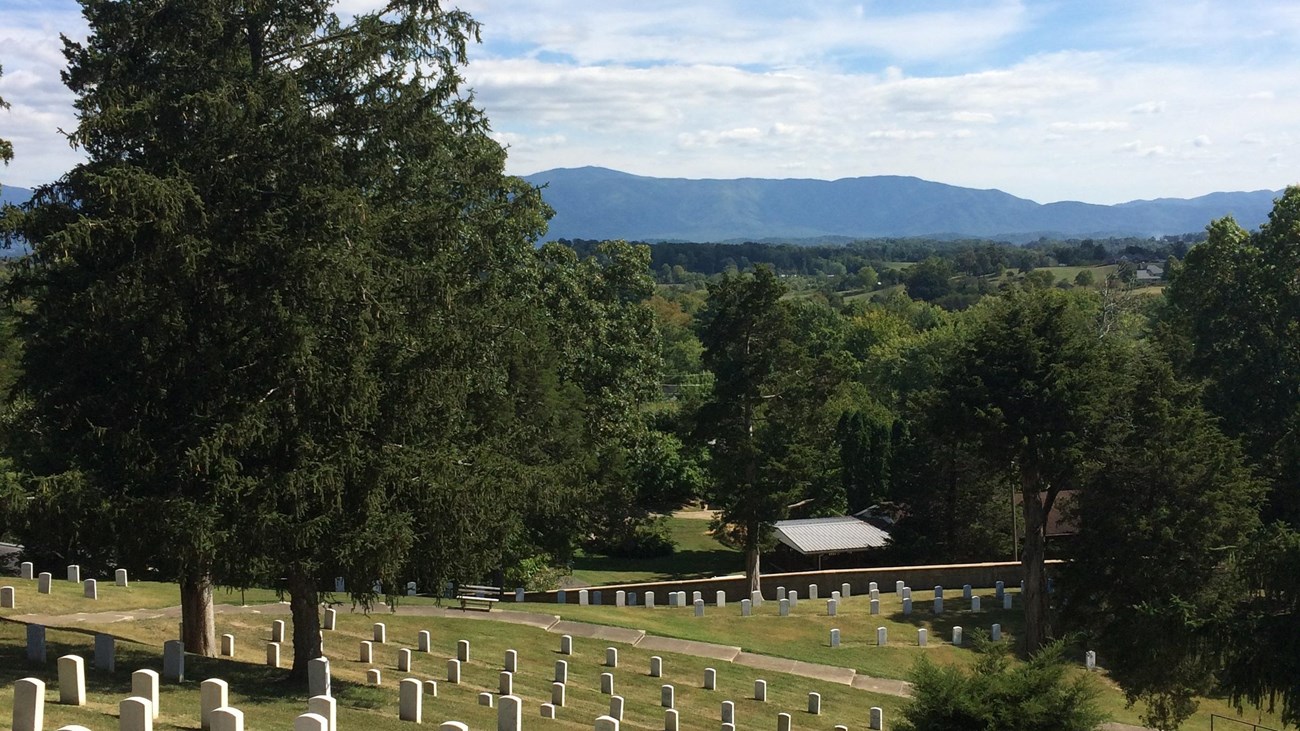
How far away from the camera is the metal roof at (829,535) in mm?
43000

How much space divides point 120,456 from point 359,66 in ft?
22.2

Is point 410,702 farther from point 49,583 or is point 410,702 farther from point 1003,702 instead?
point 49,583

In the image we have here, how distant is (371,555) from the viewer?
15.7m

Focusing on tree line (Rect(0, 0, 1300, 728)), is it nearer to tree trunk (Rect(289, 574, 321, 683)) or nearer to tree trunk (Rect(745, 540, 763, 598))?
tree trunk (Rect(289, 574, 321, 683))

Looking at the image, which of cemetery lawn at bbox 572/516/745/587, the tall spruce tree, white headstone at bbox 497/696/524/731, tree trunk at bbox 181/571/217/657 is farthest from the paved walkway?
cemetery lawn at bbox 572/516/745/587

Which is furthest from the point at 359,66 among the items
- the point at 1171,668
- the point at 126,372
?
the point at 1171,668

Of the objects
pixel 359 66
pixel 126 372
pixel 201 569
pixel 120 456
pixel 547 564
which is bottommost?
pixel 547 564

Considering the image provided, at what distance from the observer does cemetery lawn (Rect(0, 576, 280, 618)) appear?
2225 centimetres

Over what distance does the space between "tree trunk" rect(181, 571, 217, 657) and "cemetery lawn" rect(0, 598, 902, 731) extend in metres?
0.60

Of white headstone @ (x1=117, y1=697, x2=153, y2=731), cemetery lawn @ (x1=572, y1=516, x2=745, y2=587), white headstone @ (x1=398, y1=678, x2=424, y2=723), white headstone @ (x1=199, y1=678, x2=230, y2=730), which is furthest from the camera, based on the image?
cemetery lawn @ (x1=572, y1=516, x2=745, y2=587)

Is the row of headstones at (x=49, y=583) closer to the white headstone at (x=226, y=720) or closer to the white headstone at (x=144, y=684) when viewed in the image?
the white headstone at (x=144, y=684)

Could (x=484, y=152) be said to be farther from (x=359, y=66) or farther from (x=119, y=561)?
(x=119, y=561)

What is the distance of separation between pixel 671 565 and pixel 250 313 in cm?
3306

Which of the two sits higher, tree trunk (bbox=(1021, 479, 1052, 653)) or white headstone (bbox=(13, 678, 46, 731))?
white headstone (bbox=(13, 678, 46, 731))
